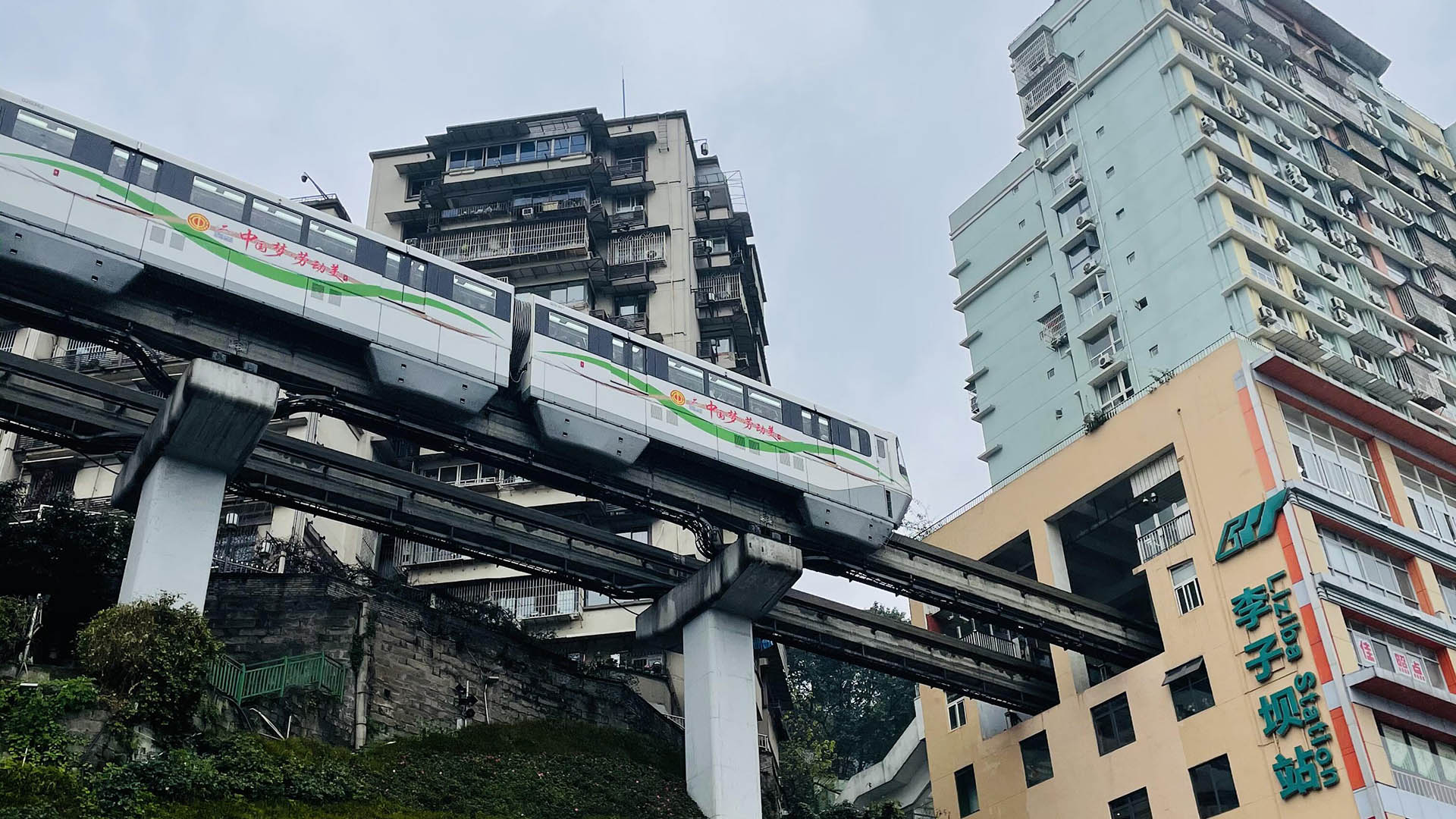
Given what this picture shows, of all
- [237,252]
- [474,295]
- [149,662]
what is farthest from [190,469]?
[474,295]

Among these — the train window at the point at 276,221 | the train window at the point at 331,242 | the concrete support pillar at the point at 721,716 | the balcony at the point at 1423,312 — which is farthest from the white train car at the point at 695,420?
the balcony at the point at 1423,312

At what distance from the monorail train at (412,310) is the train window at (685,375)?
0.04 meters

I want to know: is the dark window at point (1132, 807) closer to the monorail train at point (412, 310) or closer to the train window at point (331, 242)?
the monorail train at point (412, 310)

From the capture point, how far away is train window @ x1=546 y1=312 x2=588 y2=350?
35406mm

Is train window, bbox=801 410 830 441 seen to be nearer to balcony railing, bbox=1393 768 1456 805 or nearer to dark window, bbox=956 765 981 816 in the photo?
dark window, bbox=956 765 981 816

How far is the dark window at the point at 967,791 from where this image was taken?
4756 centimetres

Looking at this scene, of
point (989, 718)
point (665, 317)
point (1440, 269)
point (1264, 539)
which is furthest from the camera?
point (1440, 269)

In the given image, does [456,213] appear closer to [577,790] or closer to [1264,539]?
[577,790]

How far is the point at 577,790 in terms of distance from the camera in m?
33.8

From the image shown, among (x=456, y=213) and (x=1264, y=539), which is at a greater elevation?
(x=456, y=213)

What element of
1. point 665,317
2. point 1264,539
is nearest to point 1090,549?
point 1264,539

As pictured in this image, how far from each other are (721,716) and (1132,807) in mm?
13837

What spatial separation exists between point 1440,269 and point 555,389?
48.9 m

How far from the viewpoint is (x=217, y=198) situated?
31328 mm
